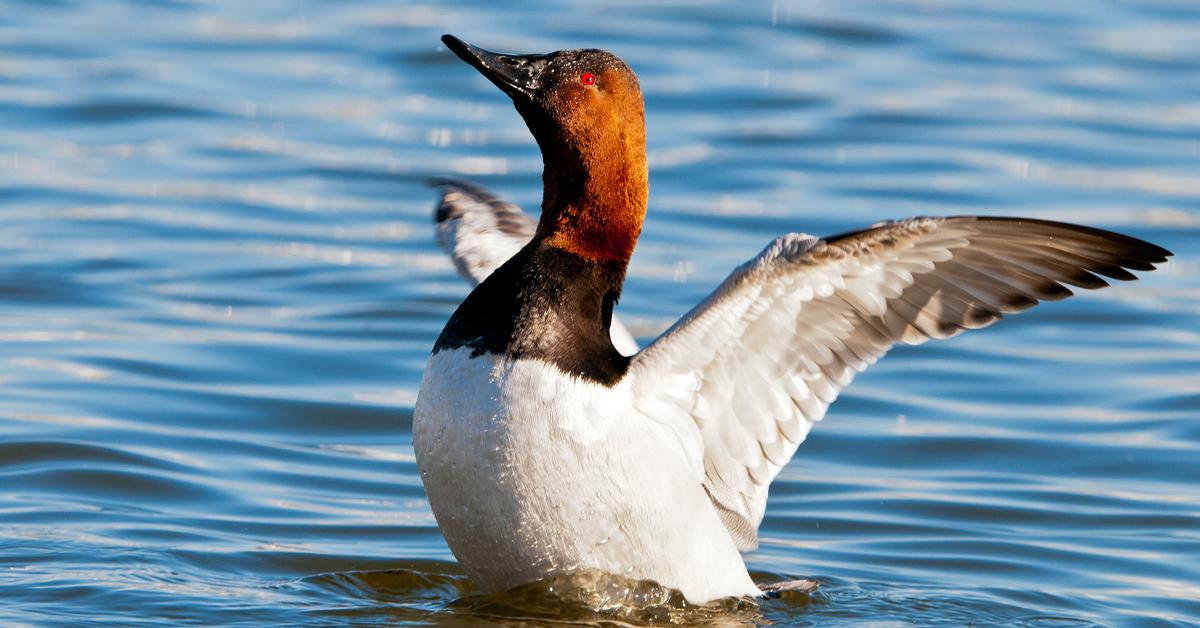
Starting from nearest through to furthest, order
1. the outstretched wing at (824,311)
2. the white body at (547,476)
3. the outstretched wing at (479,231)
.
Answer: the white body at (547,476) < the outstretched wing at (824,311) < the outstretched wing at (479,231)

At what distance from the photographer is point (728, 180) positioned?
41.0 ft

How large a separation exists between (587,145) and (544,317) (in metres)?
0.62

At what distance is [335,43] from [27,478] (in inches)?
316

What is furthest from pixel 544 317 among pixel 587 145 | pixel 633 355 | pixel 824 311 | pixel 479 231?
pixel 479 231

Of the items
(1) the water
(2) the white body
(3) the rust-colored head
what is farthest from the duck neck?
(1) the water

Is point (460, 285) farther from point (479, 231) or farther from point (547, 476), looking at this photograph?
point (547, 476)

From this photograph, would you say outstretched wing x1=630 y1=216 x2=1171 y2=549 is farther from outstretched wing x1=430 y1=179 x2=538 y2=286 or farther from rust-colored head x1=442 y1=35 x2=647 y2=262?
outstretched wing x1=430 y1=179 x2=538 y2=286

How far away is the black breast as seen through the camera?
5.64 m

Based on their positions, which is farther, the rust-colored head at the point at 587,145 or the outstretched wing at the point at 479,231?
the outstretched wing at the point at 479,231

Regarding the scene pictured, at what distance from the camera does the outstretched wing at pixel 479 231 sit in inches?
296

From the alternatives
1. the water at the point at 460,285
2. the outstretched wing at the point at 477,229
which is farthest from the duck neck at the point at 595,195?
the outstretched wing at the point at 477,229

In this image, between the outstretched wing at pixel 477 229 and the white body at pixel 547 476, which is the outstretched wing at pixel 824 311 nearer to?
the white body at pixel 547 476

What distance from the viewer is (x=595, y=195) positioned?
5.95 metres

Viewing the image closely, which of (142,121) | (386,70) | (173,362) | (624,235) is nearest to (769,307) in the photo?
(624,235)
